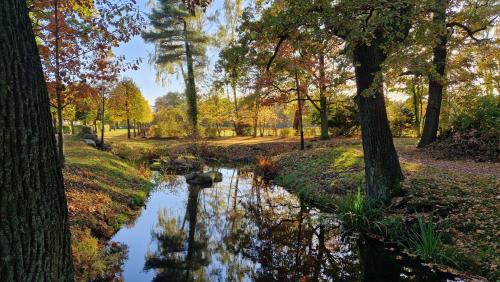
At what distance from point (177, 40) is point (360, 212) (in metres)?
23.4

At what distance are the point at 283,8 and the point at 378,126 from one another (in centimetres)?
314

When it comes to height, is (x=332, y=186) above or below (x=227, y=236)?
above

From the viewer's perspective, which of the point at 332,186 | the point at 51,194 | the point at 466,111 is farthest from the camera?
the point at 466,111

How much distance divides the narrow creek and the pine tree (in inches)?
644

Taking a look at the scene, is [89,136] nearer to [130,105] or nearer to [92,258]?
[130,105]

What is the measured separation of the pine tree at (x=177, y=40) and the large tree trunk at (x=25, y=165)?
894 inches

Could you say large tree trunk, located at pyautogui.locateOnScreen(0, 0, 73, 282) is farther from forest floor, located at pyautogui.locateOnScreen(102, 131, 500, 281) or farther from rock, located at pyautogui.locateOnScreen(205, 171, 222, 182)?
rock, located at pyautogui.locateOnScreen(205, 171, 222, 182)

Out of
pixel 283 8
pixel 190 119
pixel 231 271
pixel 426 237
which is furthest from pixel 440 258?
pixel 190 119

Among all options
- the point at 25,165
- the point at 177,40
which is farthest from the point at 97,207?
the point at 177,40

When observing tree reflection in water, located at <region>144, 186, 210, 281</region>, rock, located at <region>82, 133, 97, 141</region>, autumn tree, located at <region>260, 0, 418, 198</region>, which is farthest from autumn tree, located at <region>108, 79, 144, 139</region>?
autumn tree, located at <region>260, 0, 418, 198</region>

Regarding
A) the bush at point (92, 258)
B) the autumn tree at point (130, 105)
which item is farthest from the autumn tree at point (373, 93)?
the autumn tree at point (130, 105)

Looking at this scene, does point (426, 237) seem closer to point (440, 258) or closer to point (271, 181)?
point (440, 258)

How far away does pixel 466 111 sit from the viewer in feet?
42.1

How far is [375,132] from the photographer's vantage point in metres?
7.21
